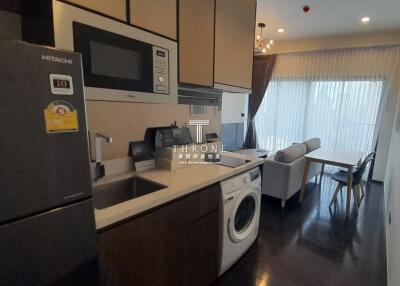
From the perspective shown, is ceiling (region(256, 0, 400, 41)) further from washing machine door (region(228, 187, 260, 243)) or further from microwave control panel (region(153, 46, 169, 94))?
washing machine door (region(228, 187, 260, 243))

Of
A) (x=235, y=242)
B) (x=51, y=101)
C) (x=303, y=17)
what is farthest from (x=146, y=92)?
(x=303, y=17)

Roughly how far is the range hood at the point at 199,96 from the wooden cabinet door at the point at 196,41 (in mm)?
256

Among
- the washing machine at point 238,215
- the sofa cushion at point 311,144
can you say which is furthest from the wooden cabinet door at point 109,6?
the sofa cushion at point 311,144

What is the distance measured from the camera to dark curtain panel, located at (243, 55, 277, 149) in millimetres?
5352

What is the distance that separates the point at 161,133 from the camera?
184 centimetres

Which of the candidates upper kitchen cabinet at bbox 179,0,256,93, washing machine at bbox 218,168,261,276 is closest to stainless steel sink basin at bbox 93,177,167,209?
washing machine at bbox 218,168,261,276

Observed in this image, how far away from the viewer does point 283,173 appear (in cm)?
309

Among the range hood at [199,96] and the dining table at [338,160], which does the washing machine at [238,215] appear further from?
the dining table at [338,160]

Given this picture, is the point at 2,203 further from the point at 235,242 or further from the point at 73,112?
the point at 235,242

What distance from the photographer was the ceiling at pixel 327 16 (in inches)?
124

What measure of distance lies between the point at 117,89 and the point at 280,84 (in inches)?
191

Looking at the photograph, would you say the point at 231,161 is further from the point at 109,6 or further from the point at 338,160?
the point at 338,160

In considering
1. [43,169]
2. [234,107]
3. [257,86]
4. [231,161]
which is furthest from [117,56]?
[257,86]

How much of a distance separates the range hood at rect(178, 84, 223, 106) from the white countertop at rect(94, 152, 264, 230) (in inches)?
27.2
